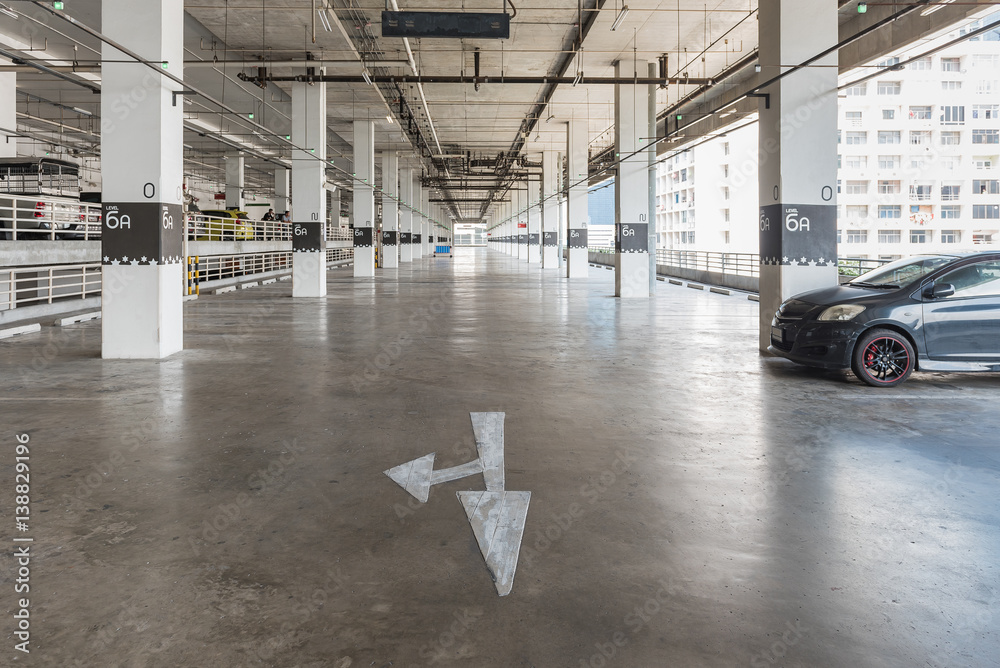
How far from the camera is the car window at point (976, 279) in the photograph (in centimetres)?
719

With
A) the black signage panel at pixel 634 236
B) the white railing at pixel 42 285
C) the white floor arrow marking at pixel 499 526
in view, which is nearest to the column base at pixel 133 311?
the white railing at pixel 42 285

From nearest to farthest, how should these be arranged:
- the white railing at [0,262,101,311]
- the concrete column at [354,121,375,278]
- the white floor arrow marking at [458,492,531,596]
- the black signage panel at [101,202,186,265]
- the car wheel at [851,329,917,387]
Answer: the white floor arrow marking at [458,492,531,596]
the car wheel at [851,329,917,387]
the black signage panel at [101,202,186,265]
the white railing at [0,262,101,311]
the concrete column at [354,121,375,278]

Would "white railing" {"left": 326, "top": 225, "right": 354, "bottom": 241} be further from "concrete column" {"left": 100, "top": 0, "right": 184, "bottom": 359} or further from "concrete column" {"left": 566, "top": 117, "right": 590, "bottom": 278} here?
"concrete column" {"left": 100, "top": 0, "right": 184, "bottom": 359}

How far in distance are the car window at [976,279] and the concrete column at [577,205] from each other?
828 inches

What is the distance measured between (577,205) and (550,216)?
920 centimetres

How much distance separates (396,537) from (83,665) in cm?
144

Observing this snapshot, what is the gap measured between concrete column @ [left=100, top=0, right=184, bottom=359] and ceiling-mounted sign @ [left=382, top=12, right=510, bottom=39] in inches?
111

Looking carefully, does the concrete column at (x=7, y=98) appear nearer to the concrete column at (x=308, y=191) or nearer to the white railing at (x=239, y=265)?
the white railing at (x=239, y=265)

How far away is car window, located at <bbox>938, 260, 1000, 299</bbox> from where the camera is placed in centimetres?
719

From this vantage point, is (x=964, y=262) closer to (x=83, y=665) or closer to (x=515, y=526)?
(x=515, y=526)

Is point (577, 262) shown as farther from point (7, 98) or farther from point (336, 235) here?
point (336, 235)

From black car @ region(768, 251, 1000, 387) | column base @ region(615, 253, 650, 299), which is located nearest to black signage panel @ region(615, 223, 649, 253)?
column base @ region(615, 253, 650, 299)

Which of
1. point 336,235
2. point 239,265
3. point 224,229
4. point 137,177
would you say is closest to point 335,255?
point 336,235

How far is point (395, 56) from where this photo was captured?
20.0 metres
